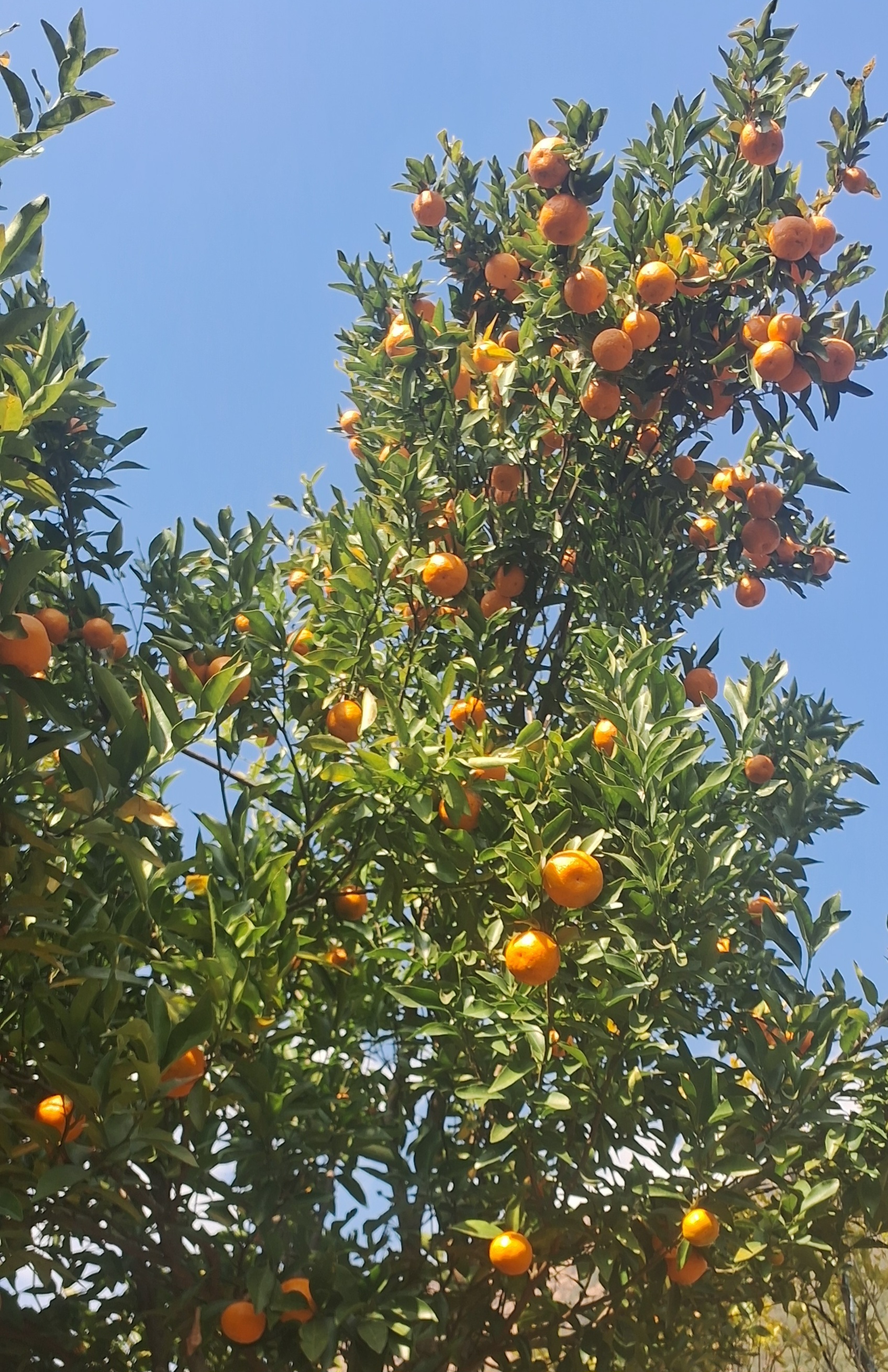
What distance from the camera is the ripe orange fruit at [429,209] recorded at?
4234 millimetres

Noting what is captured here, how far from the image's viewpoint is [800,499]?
12.7 feet

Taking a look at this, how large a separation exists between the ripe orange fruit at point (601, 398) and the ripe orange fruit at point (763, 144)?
920 millimetres

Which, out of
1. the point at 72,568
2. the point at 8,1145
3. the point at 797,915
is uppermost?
the point at 72,568

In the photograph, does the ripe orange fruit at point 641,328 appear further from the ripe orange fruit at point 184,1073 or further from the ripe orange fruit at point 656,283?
the ripe orange fruit at point 184,1073

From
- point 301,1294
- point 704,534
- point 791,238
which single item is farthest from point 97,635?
point 791,238

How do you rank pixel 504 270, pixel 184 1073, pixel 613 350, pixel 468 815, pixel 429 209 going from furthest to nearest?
1. pixel 429 209
2. pixel 504 270
3. pixel 613 350
4. pixel 468 815
5. pixel 184 1073

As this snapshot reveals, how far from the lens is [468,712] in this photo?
9.63 feet

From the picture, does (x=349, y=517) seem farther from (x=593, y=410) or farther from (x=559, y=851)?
(x=559, y=851)

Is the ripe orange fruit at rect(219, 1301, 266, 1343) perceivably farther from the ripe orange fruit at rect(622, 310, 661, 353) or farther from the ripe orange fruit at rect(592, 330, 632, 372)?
the ripe orange fruit at rect(622, 310, 661, 353)

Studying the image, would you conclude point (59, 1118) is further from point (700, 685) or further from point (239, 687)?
point (700, 685)

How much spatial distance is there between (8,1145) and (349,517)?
2234 millimetres

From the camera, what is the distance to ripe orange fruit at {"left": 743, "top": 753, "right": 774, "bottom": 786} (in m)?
3.01

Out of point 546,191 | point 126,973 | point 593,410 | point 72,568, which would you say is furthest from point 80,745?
point 546,191

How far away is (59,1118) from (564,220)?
9.31 ft
